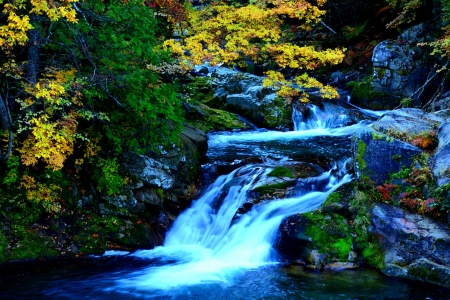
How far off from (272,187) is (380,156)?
104 inches

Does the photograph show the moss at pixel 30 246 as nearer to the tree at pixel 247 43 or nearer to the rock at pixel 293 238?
the rock at pixel 293 238

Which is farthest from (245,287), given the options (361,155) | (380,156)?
(380,156)

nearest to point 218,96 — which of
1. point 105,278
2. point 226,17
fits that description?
point 226,17

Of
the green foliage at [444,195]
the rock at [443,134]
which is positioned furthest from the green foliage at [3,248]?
the rock at [443,134]

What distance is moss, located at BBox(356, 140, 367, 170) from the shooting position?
8.72 m

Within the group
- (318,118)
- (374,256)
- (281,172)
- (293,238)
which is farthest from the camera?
(318,118)

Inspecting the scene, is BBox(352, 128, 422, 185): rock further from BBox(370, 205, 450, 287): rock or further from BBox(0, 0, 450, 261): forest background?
BBox(0, 0, 450, 261): forest background

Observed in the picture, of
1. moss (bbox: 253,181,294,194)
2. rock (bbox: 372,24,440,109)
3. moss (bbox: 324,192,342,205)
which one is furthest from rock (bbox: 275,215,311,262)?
rock (bbox: 372,24,440,109)

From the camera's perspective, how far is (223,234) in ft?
30.5

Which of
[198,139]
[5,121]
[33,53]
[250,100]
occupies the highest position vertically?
[250,100]

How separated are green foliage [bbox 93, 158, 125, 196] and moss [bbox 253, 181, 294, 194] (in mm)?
3341

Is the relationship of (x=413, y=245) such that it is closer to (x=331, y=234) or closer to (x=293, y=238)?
(x=331, y=234)

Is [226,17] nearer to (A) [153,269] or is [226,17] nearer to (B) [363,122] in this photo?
(A) [153,269]

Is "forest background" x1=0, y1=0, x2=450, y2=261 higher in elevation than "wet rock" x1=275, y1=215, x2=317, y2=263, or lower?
higher
